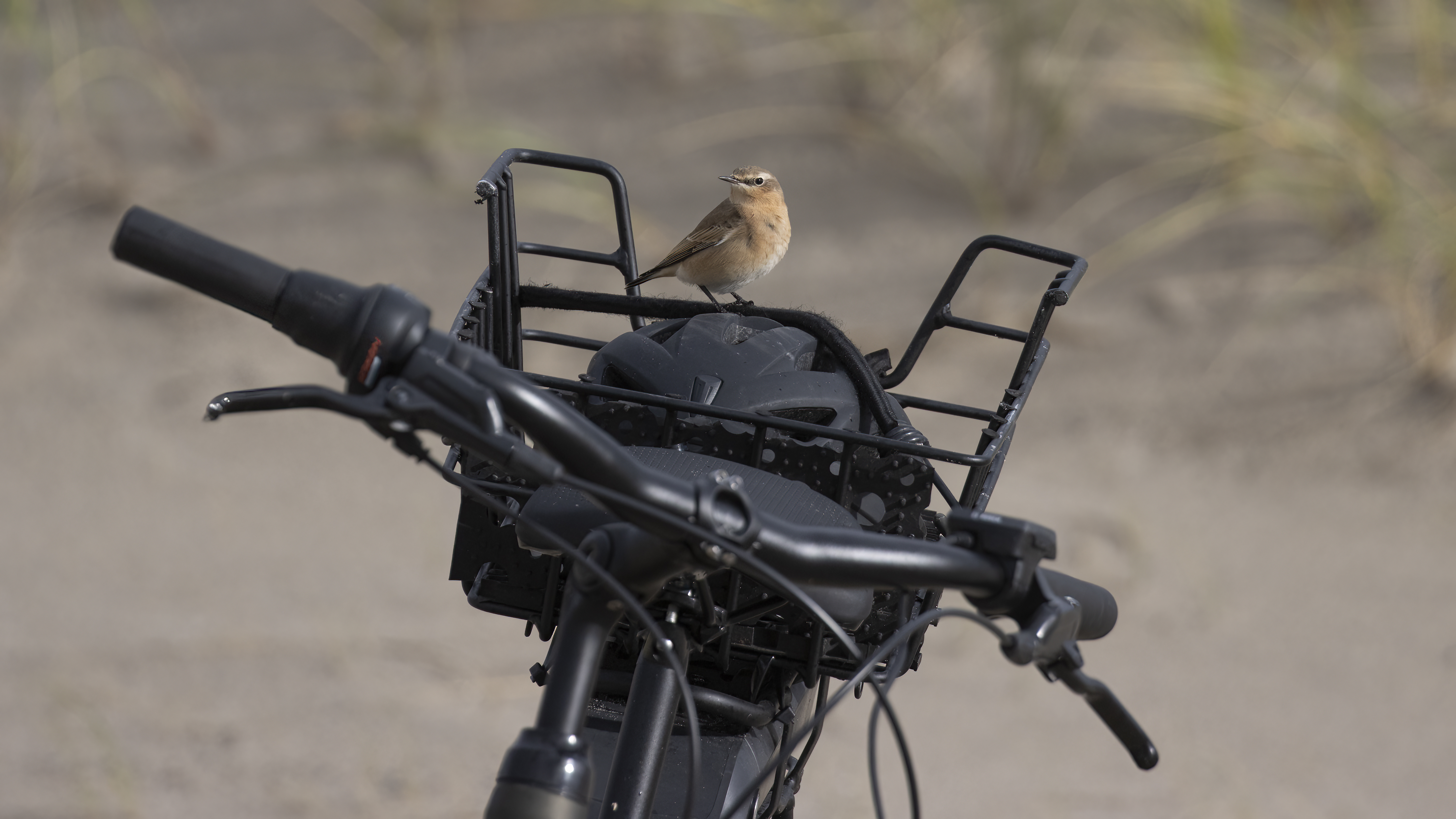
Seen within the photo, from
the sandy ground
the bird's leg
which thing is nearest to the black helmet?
the bird's leg

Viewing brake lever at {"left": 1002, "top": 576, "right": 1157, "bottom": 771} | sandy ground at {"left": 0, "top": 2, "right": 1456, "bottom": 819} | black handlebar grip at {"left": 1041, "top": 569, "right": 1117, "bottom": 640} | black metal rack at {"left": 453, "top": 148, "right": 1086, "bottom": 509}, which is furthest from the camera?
sandy ground at {"left": 0, "top": 2, "right": 1456, "bottom": 819}

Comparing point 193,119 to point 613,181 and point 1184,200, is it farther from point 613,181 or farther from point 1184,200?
point 613,181

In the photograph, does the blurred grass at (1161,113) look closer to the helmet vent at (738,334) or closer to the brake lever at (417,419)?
the helmet vent at (738,334)

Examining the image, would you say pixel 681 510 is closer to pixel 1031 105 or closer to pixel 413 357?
pixel 413 357

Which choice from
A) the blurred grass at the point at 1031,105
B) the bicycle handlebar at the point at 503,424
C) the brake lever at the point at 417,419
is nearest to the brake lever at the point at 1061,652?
the bicycle handlebar at the point at 503,424

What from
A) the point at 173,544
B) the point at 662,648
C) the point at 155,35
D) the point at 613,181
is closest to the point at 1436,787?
the point at 613,181

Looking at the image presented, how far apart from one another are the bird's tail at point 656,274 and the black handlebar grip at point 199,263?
1.21 meters

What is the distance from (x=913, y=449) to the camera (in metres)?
1.36

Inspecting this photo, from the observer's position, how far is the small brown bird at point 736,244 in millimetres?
2830

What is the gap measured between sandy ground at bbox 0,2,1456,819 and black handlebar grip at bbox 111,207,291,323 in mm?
2590

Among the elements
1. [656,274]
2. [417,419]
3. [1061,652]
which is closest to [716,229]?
[656,274]

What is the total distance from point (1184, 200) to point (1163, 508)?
76.4 inches

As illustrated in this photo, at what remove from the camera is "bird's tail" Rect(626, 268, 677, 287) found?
2414 millimetres

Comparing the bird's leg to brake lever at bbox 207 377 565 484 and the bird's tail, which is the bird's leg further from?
brake lever at bbox 207 377 565 484
